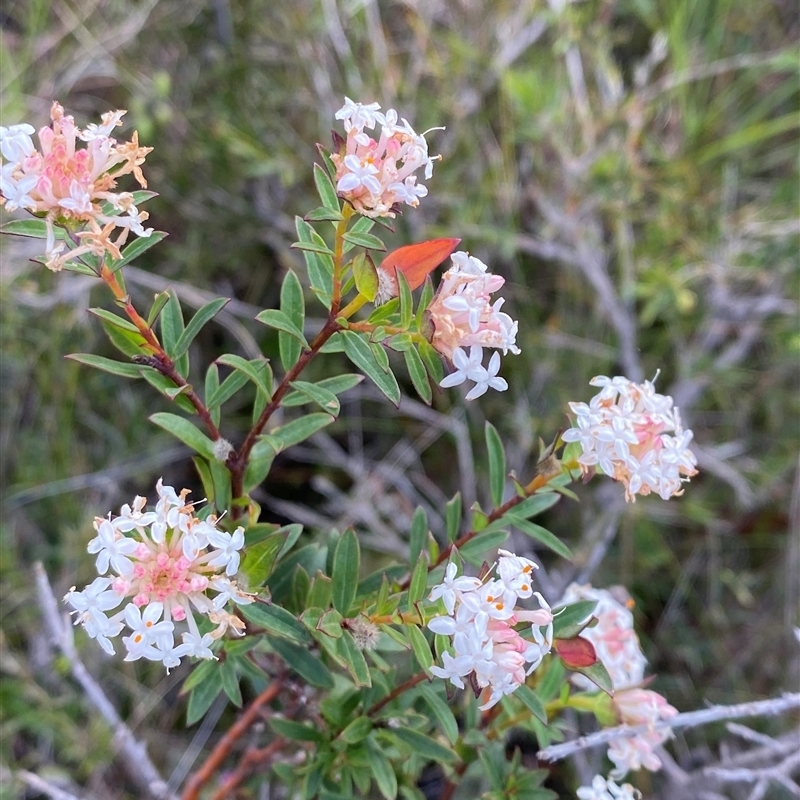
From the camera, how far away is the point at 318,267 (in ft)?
3.42

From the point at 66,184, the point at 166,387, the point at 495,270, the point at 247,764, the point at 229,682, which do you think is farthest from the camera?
the point at 495,270

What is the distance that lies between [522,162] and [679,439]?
1.91 meters

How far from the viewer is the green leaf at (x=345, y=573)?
1.11 metres

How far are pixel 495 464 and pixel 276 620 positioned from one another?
446 mm

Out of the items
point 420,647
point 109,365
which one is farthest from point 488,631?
point 109,365

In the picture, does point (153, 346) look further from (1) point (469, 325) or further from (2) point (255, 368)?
(1) point (469, 325)

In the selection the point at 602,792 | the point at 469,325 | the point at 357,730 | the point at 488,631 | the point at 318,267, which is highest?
the point at 318,267

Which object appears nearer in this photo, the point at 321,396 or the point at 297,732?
the point at 321,396

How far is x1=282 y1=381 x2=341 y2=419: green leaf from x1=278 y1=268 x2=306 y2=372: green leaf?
0.08 meters

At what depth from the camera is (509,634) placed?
2.98 ft

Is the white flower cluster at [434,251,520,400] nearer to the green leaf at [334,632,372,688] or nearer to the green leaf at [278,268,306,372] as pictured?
the green leaf at [278,268,306,372]

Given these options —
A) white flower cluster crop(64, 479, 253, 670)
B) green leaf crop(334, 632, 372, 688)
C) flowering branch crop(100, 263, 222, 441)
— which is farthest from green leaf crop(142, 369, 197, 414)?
green leaf crop(334, 632, 372, 688)

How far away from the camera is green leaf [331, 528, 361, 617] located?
1109mm

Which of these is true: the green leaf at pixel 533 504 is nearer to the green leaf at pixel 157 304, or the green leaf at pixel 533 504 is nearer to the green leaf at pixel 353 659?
the green leaf at pixel 353 659
